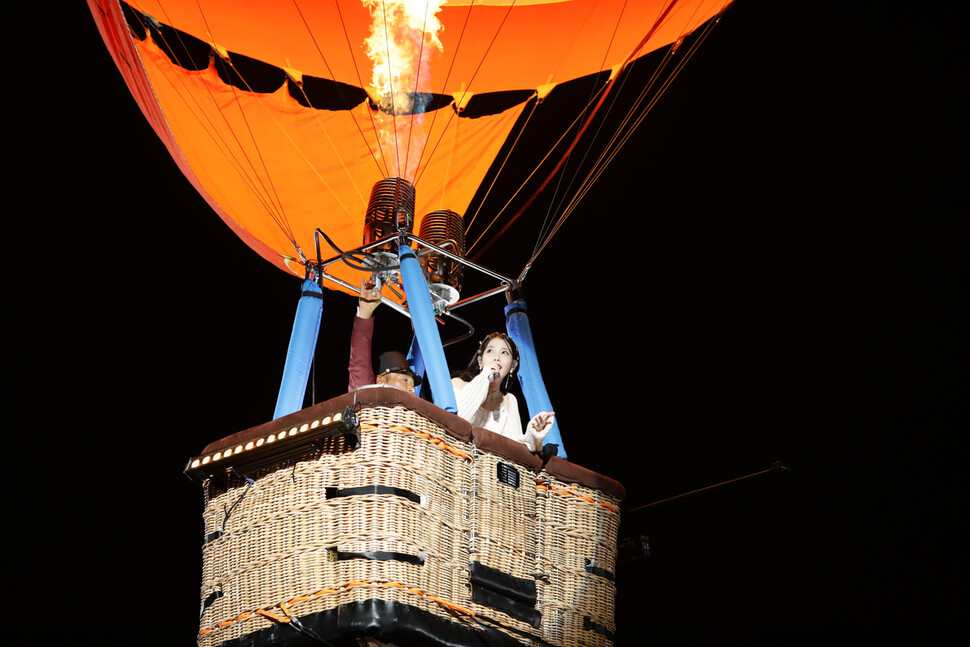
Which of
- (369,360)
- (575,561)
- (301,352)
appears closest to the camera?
(575,561)

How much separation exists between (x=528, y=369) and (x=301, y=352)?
57 cm

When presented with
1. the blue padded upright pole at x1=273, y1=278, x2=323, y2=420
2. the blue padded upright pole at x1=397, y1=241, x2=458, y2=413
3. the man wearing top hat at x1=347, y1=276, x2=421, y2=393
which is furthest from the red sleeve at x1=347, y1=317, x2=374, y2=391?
the blue padded upright pole at x1=397, y1=241, x2=458, y2=413

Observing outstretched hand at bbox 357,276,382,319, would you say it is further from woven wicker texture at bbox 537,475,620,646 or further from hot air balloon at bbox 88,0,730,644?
woven wicker texture at bbox 537,475,620,646

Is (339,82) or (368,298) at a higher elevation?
(339,82)

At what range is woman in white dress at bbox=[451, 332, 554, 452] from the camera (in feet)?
8.09

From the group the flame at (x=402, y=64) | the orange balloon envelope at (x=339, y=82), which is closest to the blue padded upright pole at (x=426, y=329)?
the orange balloon envelope at (x=339, y=82)

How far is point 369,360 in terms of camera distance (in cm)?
259

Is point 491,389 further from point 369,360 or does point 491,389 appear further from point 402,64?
point 402,64

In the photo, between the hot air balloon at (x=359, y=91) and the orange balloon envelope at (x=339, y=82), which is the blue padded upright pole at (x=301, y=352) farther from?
the orange balloon envelope at (x=339, y=82)

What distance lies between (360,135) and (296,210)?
35cm

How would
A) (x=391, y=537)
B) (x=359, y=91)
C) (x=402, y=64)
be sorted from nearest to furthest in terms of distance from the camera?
(x=391, y=537) → (x=402, y=64) → (x=359, y=91)

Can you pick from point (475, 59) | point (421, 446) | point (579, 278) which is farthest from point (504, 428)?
point (579, 278)

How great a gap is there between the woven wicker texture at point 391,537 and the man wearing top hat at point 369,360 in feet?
1.50

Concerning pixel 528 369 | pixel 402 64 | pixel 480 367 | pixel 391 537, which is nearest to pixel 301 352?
pixel 480 367
